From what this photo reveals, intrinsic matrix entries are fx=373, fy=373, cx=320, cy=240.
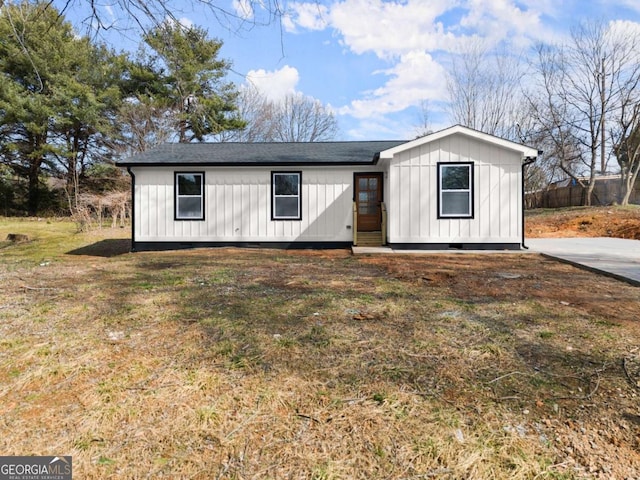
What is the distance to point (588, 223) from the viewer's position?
1507 centimetres

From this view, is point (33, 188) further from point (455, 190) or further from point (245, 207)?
point (455, 190)

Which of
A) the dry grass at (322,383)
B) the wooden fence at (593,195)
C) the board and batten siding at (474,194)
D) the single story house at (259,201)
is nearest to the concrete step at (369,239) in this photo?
the single story house at (259,201)

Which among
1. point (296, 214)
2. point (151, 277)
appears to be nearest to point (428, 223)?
point (296, 214)

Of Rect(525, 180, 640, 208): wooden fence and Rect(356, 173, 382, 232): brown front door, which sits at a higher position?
Rect(525, 180, 640, 208): wooden fence

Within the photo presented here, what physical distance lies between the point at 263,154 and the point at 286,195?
5.93 feet

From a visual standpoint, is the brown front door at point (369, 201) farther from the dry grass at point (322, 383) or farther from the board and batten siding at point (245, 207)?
the dry grass at point (322, 383)

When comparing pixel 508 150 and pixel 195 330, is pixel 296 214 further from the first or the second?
pixel 195 330

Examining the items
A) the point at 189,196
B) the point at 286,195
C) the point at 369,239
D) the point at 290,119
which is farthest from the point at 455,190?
the point at 290,119

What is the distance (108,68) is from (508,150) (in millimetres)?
22580

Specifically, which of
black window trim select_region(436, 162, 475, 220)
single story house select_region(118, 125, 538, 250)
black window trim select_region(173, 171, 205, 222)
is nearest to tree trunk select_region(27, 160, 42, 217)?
single story house select_region(118, 125, 538, 250)

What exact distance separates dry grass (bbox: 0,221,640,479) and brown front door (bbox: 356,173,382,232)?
6473mm

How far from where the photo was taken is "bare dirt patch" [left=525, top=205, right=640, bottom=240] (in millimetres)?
13484

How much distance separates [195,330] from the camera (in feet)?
10.7

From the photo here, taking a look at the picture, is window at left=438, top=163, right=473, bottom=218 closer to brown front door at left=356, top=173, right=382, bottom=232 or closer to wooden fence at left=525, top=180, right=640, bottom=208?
brown front door at left=356, top=173, right=382, bottom=232
